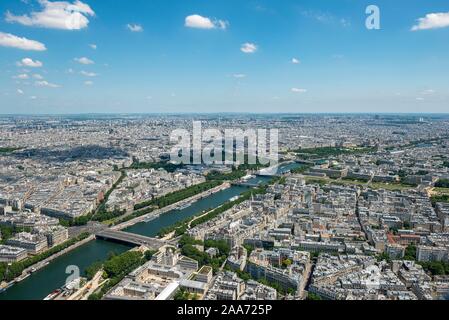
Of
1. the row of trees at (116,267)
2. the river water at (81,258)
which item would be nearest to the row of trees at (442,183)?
the river water at (81,258)

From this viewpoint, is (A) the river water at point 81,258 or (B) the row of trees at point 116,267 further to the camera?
(A) the river water at point 81,258

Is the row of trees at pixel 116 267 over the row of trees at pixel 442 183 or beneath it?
beneath

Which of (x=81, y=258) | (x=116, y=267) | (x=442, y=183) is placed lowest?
(x=81, y=258)

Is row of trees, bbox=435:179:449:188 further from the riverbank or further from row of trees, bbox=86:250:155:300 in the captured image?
the riverbank

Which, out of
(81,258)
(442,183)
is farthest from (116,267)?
(442,183)

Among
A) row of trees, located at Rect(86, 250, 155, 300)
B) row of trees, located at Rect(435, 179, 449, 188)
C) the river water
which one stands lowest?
the river water

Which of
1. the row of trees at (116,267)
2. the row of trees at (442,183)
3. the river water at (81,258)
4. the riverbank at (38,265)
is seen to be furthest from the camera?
the row of trees at (442,183)

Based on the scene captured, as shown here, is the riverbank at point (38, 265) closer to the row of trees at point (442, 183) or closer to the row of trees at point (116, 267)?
the row of trees at point (116, 267)

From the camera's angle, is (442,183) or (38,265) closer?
(38,265)

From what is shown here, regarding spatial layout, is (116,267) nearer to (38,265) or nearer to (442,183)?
(38,265)

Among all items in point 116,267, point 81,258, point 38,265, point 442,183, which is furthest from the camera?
point 442,183

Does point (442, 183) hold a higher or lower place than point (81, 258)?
higher

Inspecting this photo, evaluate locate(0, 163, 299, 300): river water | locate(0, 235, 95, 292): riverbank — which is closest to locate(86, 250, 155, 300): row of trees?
locate(0, 163, 299, 300): river water
